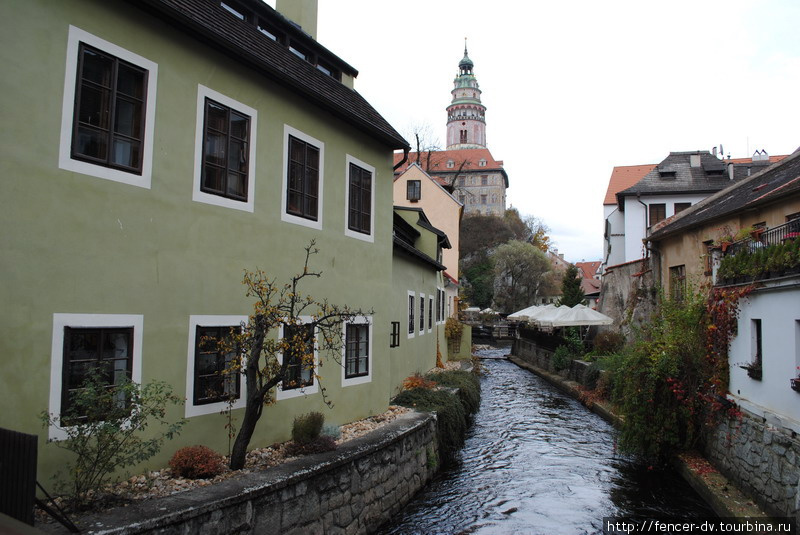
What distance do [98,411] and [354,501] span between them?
3.79m

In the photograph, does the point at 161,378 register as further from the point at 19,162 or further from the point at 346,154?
the point at 346,154

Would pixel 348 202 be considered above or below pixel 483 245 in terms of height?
below

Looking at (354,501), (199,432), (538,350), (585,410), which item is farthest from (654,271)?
(199,432)

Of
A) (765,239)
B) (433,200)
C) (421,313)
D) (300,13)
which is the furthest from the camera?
(433,200)

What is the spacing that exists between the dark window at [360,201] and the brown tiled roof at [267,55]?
2.75 feet

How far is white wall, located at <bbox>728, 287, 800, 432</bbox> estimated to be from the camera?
855 cm

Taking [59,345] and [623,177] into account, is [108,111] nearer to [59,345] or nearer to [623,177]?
[59,345]

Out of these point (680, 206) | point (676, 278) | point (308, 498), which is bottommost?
point (308, 498)

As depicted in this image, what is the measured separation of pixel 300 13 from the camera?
12836 millimetres

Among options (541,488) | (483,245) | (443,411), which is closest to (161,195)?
(443,411)

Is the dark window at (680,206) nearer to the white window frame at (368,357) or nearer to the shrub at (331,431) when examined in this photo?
the white window frame at (368,357)

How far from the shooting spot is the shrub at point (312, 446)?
26.2 feet

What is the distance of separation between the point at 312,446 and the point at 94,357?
10.5 feet

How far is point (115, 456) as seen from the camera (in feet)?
19.7
